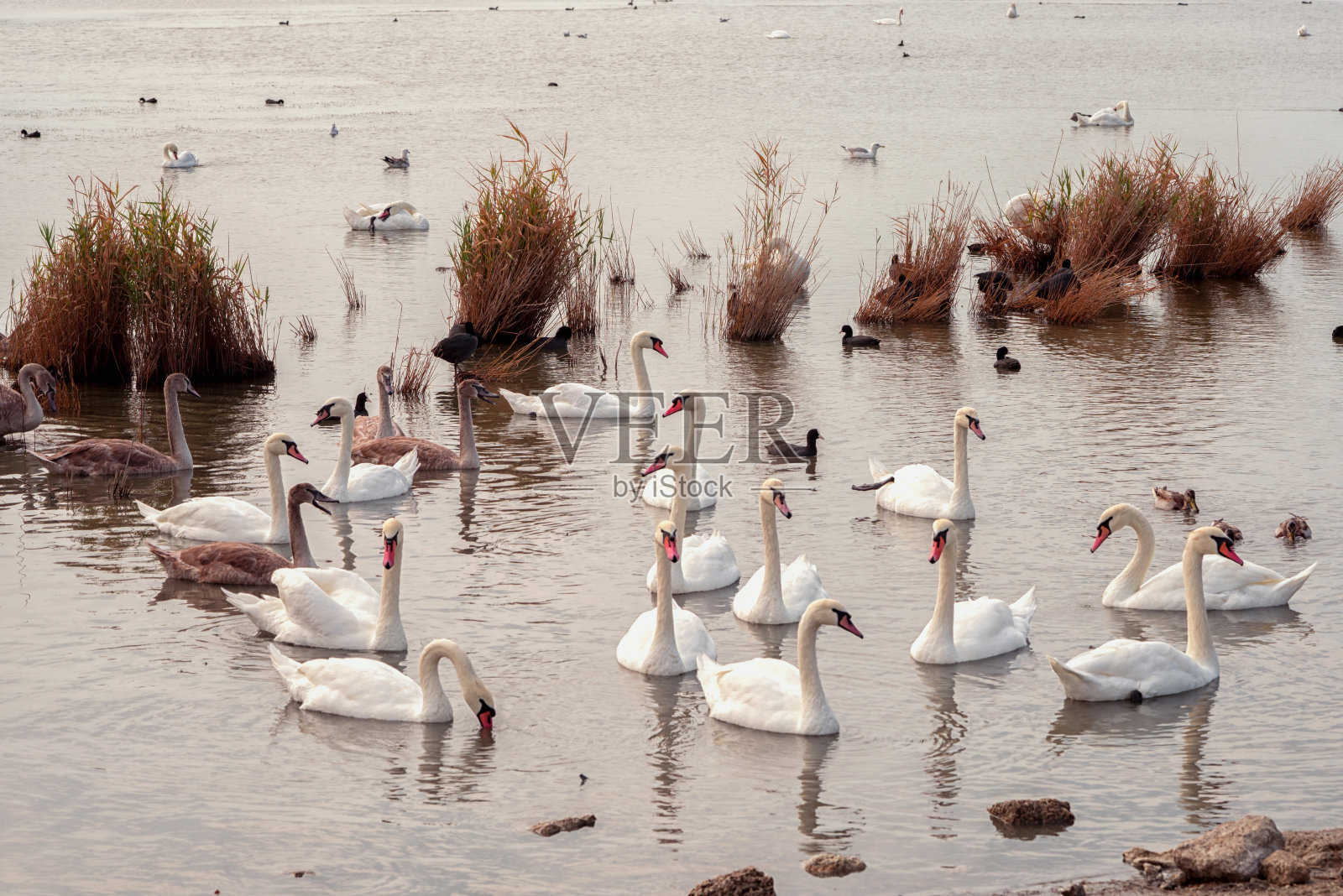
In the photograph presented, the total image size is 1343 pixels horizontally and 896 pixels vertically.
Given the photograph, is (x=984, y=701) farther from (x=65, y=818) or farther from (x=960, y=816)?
A: (x=65, y=818)

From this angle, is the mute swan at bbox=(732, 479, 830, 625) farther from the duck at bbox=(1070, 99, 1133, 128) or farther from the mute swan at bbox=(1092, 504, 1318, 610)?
the duck at bbox=(1070, 99, 1133, 128)

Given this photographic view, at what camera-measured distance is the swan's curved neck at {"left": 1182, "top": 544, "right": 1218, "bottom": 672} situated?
365 inches

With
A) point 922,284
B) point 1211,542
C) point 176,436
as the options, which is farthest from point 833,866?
point 922,284

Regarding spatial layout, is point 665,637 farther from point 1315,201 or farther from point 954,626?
point 1315,201

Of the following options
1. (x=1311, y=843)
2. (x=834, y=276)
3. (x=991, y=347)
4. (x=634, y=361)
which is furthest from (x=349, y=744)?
(x=834, y=276)

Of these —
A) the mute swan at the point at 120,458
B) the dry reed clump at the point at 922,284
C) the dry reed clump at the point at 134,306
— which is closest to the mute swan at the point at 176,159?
the dry reed clump at the point at 134,306

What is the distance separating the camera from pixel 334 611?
32.0 feet

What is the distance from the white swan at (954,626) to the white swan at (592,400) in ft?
22.6

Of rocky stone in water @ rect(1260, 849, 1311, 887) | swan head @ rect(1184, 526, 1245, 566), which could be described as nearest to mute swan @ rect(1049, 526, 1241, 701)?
swan head @ rect(1184, 526, 1245, 566)

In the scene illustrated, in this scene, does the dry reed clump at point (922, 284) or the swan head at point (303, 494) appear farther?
the dry reed clump at point (922, 284)

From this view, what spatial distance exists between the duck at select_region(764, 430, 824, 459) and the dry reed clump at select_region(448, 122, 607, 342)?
5.88 m

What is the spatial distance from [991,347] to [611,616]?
1026 centimetres

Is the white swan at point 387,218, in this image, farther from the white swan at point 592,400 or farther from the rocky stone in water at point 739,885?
the rocky stone in water at point 739,885

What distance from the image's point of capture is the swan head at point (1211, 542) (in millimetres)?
9523
